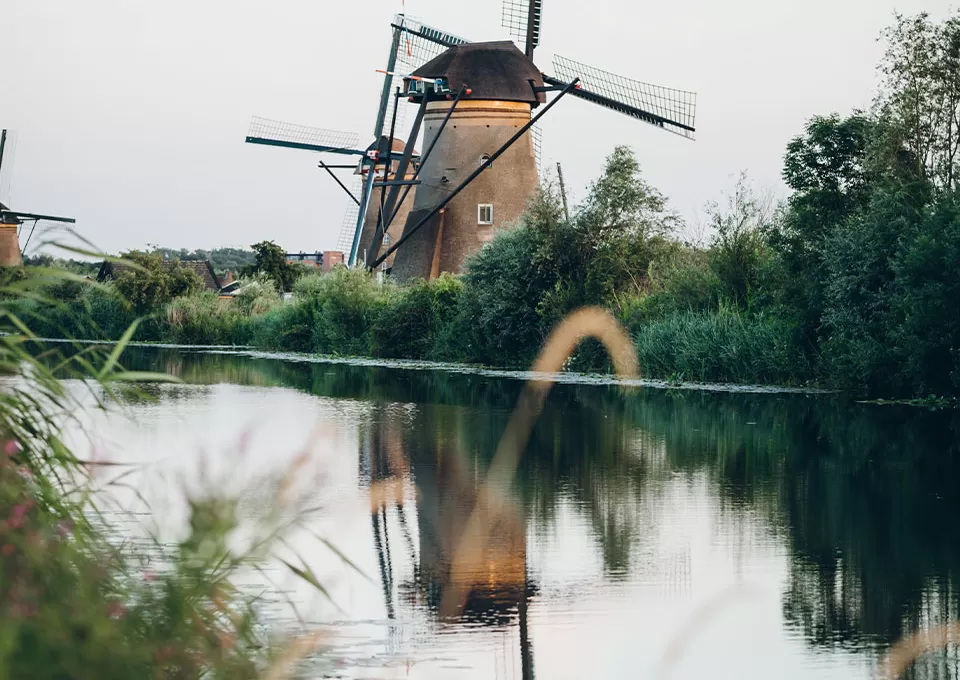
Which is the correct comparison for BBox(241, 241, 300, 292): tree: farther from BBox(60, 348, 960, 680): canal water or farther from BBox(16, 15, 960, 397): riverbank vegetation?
BBox(60, 348, 960, 680): canal water

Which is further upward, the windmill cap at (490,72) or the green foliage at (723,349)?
the windmill cap at (490,72)

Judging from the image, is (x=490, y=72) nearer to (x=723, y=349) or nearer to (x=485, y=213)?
(x=485, y=213)

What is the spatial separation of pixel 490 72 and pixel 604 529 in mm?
34164

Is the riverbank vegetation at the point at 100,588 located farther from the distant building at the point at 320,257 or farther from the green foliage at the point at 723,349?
the distant building at the point at 320,257

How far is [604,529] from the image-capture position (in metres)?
11.2

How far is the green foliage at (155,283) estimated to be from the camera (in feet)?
191

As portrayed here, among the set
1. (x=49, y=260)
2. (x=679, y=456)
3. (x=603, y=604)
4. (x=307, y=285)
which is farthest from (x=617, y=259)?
(x=49, y=260)

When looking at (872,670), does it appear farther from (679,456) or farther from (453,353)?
(453,353)

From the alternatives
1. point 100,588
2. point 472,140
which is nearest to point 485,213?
point 472,140

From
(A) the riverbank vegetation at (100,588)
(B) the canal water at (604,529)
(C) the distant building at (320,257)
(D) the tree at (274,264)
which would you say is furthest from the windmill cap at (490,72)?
(C) the distant building at (320,257)

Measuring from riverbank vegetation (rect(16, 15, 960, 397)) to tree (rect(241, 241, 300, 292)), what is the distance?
110 ft

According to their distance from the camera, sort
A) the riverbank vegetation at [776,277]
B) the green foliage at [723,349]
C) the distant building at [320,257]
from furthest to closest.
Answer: the distant building at [320,257], the green foliage at [723,349], the riverbank vegetation at [776,277]

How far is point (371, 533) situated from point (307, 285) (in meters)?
34.2

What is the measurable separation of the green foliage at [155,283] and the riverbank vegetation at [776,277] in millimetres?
18945
